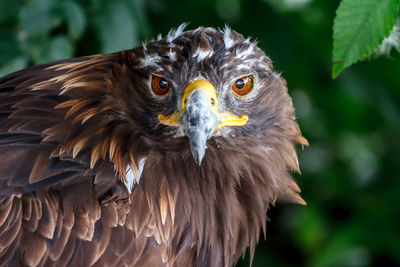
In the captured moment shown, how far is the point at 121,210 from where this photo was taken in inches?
104

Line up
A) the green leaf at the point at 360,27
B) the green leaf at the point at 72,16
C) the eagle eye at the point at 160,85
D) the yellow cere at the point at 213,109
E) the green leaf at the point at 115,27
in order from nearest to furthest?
1. the green leaf at the point at 360,27
2. the yellow cere at the point at 213,109
3. the eagle eye at the point at 160,85
4. the green leaf at the point at 72,16
5. the green leaf at the point at 115,27

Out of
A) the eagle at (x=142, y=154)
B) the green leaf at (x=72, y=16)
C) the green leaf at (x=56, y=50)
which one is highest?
the green leaf at (x=72, y=16)

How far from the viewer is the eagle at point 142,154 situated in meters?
2.55

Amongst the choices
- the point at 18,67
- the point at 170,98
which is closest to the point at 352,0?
the point at 170,98

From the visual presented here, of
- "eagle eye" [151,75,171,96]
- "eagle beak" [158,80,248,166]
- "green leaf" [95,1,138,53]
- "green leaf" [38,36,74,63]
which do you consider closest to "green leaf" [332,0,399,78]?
"eagle beak" [158,80,248,166]

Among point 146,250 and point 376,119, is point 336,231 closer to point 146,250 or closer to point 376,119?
point 376,119

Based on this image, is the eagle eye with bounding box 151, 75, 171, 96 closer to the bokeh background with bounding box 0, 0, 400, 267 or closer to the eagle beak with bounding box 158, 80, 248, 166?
the eagle beak with bounding box 158, 80, 248, 166

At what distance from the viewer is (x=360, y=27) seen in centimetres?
201

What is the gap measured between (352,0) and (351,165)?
11.7 feet

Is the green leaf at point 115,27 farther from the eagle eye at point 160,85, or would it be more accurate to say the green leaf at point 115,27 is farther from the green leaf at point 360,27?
the green leaf at point 360,27

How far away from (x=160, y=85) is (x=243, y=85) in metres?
0.39

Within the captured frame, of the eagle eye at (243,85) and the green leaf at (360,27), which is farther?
Answer: the eagle eye at (243,85)

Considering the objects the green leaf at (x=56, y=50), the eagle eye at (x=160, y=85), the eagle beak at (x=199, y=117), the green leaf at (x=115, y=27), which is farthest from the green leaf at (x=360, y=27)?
the green leaf at (x=56, y=50)

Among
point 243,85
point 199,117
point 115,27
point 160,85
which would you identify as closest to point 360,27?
point 199,117
